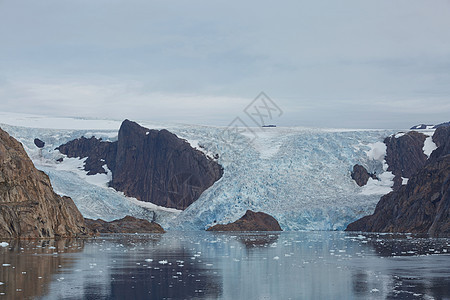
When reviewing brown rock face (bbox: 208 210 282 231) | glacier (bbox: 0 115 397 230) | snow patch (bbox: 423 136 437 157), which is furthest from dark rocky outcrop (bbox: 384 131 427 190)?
brown rock face (bbox: 208 210 282 231)

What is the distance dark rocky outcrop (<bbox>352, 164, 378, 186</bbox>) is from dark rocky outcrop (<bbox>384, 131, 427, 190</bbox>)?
6000 millimetres

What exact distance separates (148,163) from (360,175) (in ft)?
124

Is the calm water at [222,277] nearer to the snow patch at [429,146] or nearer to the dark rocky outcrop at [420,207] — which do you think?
the dark rocky outcrop at [420,207]

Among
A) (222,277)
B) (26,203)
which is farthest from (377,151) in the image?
(222,277)

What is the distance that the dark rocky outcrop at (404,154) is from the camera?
94.3 metres

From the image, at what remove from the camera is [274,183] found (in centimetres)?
7850

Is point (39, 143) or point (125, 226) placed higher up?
point (39, 143)

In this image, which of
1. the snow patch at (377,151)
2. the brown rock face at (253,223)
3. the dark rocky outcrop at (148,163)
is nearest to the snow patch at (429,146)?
the snow patch at (377,151)

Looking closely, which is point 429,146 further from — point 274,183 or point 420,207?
point 420,207

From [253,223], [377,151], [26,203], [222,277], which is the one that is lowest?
[253,223]

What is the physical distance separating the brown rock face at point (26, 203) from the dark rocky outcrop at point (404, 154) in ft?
183

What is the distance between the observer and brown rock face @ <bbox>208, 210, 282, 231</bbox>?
2896 inches

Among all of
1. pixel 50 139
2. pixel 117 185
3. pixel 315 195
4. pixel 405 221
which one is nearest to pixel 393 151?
pixel 315 195

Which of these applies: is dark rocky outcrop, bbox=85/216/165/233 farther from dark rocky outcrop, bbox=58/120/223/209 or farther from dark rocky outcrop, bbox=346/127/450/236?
dark rocky outcrop, bbox=58/120/223/209
